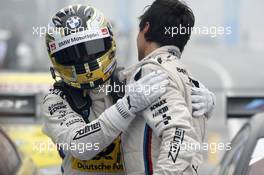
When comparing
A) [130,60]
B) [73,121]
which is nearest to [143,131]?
[73,121]

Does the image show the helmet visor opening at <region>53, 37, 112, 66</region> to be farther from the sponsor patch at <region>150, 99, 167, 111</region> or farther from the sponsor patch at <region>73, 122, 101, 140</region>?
the sponsor patch at <region>150, 99, 167, 111</region>

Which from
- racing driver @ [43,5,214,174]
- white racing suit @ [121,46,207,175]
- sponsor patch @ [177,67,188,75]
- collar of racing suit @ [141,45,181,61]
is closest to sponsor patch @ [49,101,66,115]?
racing driver @ [43,5,214,174]

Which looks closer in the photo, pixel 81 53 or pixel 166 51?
pixel 166 51

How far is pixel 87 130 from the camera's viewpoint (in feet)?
10.8

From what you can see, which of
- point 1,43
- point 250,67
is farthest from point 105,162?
point 250,67

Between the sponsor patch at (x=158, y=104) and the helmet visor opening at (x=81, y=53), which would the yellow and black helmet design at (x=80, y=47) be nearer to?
the helmet visor opening at (x=81, y=53)

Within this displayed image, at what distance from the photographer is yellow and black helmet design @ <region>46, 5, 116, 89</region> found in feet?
11.4

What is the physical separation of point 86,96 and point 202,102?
1.82 feet

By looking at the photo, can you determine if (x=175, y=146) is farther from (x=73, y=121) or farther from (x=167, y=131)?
(x=73, y=121)

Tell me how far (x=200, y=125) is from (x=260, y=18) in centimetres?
3356

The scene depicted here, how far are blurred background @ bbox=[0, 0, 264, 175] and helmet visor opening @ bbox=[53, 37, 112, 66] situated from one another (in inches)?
34.9

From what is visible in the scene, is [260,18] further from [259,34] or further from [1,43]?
[1,43]

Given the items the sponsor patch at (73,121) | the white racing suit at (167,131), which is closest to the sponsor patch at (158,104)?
the white racing suit at (167,131)

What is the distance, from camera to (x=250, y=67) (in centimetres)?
3475
